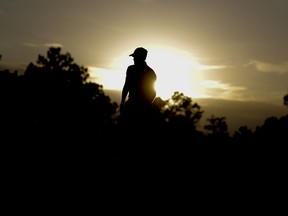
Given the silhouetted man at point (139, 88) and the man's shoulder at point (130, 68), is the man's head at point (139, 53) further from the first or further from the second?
the man's shoulder at point (130, 68)

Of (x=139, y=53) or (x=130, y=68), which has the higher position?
(x=139, y=53)

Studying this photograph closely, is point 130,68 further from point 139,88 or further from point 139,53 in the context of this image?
point 139,88

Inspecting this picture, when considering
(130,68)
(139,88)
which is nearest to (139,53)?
(130,68)

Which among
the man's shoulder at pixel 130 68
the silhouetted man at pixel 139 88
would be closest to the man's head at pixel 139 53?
the silhouetted man at pixel 139 88

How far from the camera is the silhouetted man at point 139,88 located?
930 cm

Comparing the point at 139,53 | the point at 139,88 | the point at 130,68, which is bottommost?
the point at 139,88

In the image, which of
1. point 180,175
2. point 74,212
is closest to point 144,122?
point 180,175

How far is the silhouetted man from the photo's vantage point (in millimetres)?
9297

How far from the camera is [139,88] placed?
30.8 ft

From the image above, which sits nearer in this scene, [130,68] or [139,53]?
[139,53]

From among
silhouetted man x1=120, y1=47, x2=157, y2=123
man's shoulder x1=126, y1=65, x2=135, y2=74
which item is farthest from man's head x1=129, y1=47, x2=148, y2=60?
man's shoulder x1=126, y1=65, x2=135, y2=74

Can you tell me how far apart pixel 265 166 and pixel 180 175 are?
109 inches

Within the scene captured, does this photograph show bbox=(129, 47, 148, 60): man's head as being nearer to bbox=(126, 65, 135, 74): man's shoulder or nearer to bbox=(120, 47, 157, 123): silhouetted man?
bbox=(120, 47, 157, 123): silhouetted man

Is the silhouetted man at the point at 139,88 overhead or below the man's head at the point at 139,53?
below
